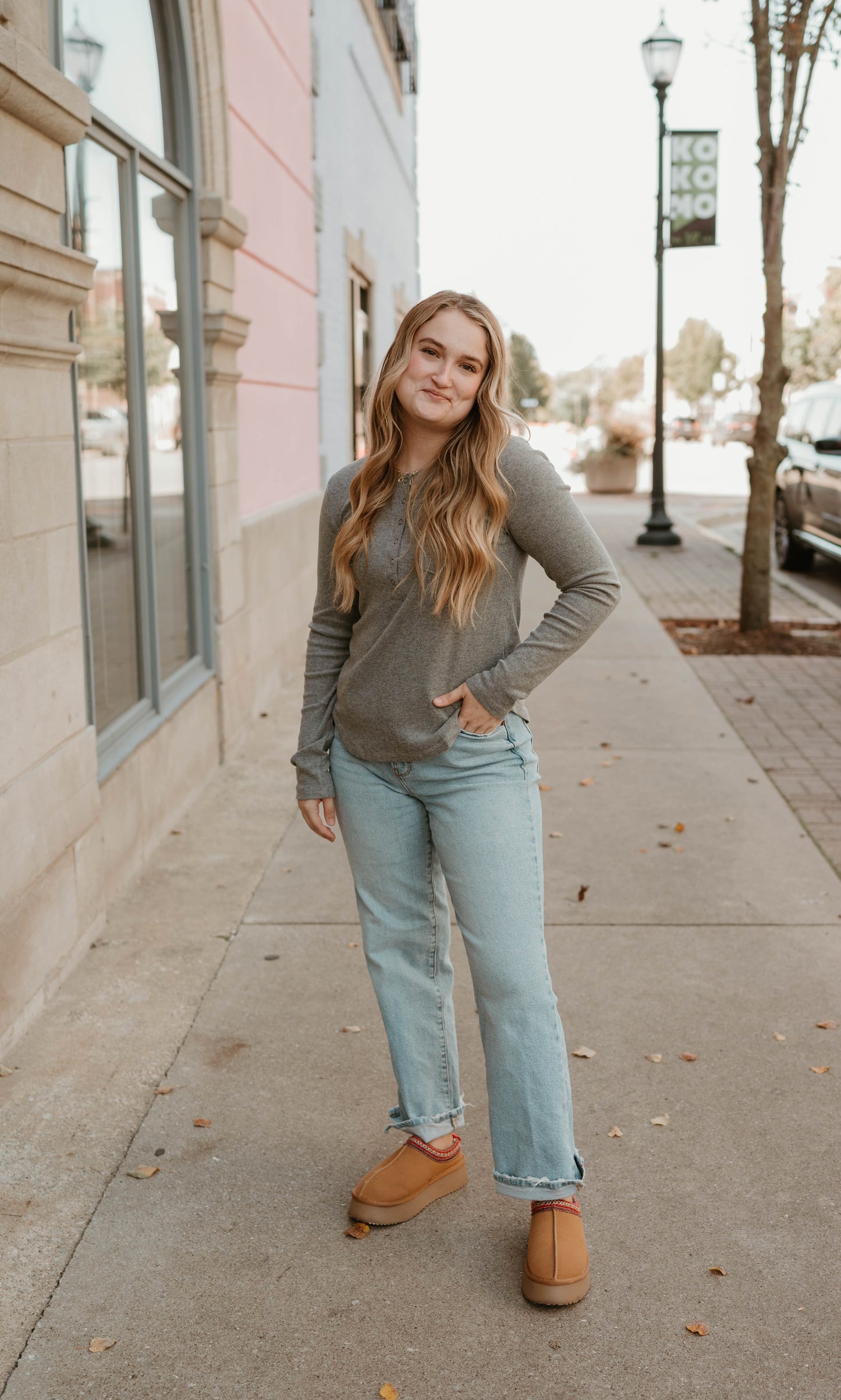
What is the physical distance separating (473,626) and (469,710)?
17 centimetres

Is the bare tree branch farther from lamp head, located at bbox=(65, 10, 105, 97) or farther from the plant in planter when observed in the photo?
the plant in planter

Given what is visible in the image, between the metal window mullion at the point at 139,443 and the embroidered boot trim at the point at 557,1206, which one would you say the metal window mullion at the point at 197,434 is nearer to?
the metal window mullion at the point at 139,443

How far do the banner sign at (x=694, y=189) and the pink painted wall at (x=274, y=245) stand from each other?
7.29m

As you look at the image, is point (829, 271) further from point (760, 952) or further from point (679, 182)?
point (760, 952)

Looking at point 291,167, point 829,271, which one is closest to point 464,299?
point 291,167

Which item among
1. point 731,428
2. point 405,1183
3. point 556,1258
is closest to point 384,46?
point 405,1183

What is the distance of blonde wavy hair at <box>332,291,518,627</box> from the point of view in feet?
8.59

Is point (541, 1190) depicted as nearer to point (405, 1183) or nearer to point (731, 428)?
point (405, 1183)

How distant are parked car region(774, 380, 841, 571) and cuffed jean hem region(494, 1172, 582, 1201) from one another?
34.4ft

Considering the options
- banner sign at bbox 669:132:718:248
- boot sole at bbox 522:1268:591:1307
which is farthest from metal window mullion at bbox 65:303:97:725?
banner sign at bbox 669:132:718:248

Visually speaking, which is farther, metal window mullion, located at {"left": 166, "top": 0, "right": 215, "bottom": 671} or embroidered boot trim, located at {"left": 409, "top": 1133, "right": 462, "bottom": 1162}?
metal window mullion, located at {"left": 166, "top": 0, "right": 215, "bottom": 671}

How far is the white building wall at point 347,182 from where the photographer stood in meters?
10.9

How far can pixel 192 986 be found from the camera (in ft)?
13.8

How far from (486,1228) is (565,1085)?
45 cm
